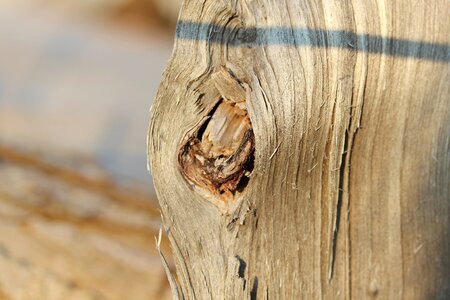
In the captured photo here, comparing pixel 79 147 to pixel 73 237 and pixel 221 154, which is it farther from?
pixel 221 154

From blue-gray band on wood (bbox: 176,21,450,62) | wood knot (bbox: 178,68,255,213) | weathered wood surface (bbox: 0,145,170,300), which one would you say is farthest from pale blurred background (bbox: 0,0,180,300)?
blue-gray band on wood (bbox: 176,21,450,62)

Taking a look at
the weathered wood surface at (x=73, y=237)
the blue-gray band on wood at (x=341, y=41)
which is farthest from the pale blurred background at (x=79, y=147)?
the blue-gray band on wood at (x=341, y=41)

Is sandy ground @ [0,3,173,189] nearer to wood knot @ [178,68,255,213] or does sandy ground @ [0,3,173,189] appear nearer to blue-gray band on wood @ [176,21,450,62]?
wood knot @ [178,68,255,213]

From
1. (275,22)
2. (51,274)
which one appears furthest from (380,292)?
(51,274)

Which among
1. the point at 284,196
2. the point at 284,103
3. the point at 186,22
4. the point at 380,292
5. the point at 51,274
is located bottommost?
the point at 51,274

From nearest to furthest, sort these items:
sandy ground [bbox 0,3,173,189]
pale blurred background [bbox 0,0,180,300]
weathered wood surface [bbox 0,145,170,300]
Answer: weathered wood surface [bbox 0,145,170,300] < pale blurred background [bbox 0,0,180,300] < sandy ground [bbox 0,3,173,189]

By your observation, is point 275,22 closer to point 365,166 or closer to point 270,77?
point 270,77
